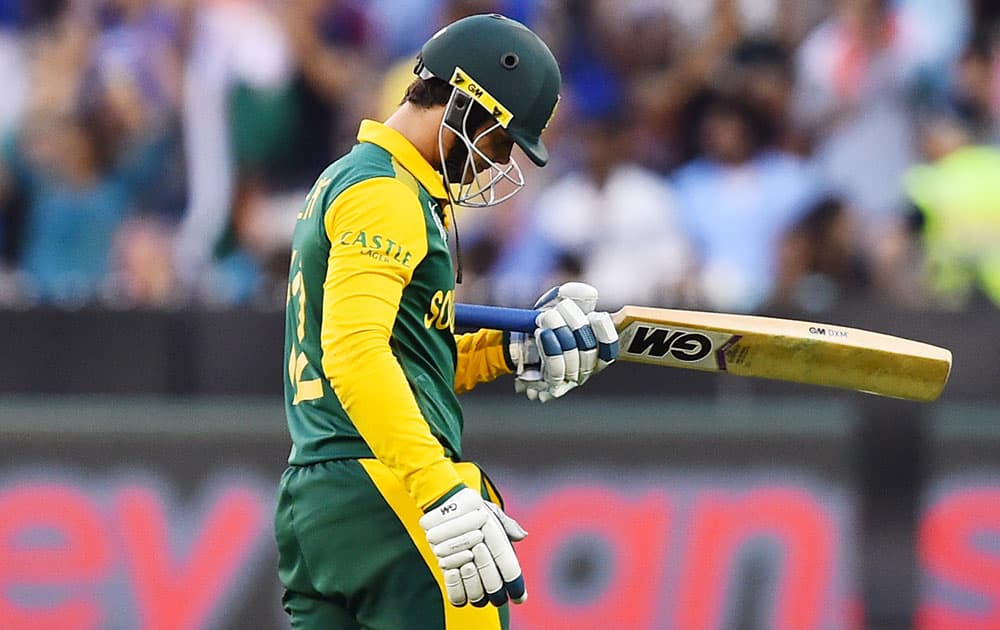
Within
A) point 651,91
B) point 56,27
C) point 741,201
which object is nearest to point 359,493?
point 741,201

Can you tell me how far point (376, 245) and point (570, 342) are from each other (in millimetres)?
642

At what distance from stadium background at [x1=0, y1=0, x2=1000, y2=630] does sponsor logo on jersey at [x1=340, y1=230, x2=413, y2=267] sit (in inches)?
112

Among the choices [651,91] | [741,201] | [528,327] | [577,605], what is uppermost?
[651,91]

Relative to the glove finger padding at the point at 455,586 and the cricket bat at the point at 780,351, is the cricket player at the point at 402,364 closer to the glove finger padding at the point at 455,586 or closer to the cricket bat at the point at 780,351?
the glove finger padding at the point at 455,586

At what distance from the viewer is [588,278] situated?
291 inches

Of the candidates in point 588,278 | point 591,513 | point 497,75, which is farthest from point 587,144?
point 497,75

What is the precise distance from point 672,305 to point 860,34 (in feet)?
7.03

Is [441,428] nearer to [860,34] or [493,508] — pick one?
[493,508]

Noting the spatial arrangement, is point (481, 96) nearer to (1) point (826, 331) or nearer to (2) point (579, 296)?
(2) point (579, 296)

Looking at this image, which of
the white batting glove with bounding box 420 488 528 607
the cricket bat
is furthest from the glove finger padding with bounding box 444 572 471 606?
the cricket bat

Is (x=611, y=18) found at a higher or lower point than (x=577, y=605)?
higher

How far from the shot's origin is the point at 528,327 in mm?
4352

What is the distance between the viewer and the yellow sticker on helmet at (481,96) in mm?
3998

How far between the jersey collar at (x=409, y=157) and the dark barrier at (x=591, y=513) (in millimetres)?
2654
